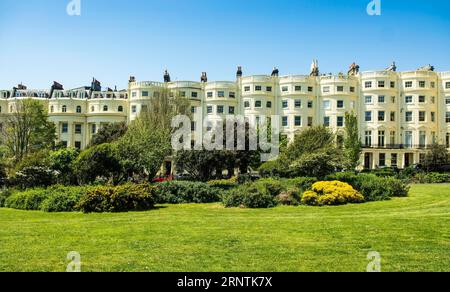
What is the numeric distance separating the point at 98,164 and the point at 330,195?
13809mm

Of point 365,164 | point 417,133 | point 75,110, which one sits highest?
point 75,110

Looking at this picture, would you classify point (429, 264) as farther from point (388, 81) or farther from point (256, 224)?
point (388, 81)

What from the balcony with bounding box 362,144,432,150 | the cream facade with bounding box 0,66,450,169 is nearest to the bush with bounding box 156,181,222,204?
the cream facade with bounding box 0,66,450,169

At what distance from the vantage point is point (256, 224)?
14156 millimetres

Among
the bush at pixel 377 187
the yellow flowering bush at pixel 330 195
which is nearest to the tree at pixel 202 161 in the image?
the bush at pixel 377 187

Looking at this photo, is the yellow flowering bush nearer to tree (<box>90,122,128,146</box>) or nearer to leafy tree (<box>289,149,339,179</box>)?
leafy tree (<box>289,149,339,179</box>)

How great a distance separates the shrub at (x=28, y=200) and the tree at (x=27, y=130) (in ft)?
58.3

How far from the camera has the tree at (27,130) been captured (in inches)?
1674

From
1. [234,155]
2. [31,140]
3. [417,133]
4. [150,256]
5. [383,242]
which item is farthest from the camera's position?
[417,133]

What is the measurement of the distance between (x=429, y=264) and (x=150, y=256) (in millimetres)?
6071

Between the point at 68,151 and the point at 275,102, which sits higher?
the point at 275,102

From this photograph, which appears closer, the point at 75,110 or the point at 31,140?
the point at 31,140

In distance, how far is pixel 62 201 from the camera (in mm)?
20188
